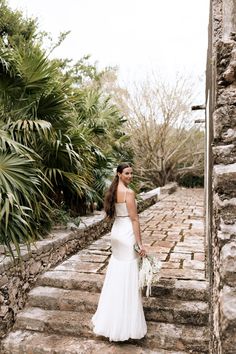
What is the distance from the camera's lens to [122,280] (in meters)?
3.41

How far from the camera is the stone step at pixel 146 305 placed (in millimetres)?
3846

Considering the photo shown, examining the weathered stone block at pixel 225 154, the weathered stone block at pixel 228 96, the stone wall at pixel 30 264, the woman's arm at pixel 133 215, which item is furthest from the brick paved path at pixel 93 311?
the weathered stone block at pixel 228 96

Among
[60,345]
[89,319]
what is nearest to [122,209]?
[89,319]

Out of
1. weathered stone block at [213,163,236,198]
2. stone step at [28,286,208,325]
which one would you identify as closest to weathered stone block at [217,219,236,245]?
weathered stone block at [213,163,236,198]

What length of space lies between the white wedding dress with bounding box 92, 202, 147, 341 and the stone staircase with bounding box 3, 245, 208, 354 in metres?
0.22

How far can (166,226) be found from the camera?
316 inches

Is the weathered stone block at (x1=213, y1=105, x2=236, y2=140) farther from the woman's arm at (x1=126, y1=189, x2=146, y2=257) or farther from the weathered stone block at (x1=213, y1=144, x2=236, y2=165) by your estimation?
the woman's arm at (x1=126, y1=189, x2=146, y2=257)

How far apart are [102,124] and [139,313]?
5302 millimetres

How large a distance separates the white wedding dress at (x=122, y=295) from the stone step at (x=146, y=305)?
0.44 m

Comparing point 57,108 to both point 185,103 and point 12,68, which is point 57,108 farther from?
point 185,103

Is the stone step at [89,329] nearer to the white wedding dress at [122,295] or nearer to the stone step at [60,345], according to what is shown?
the stone step at [60,345]

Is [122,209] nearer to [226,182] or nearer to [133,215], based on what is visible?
[133,215]

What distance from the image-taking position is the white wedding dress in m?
3.38

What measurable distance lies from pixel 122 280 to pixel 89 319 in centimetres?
91
